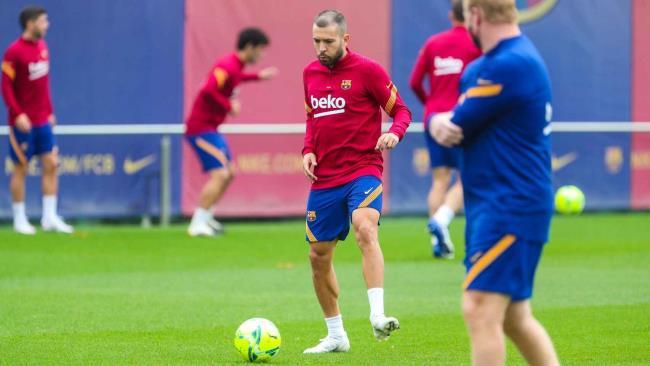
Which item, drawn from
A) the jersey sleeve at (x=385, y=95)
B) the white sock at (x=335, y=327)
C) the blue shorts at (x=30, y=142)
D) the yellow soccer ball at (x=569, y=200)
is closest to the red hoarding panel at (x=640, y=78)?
the yellow soccer ball at (x=569, y=200)

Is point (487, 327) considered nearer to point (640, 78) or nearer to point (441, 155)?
point (441, 155)

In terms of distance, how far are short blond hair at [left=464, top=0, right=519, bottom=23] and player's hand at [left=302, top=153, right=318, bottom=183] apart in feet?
9.36

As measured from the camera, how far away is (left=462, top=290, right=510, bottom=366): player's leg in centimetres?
549

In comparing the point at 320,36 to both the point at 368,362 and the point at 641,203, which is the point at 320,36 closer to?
the point at 368,362

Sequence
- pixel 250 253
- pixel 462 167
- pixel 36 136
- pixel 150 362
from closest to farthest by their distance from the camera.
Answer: pixel 462 167 < pixel 150 362 < pixel 250 253 < pixel 36 136

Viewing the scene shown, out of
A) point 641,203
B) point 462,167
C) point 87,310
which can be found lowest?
point 641,203

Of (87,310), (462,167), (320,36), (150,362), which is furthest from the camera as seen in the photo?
(87,310)

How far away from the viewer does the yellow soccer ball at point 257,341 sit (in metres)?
7.54

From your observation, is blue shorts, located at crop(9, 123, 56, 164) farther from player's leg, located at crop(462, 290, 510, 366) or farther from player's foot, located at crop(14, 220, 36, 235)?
player's leg, located at crop(462, 290, 510, 366)

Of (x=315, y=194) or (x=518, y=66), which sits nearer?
(x=518, y=66)

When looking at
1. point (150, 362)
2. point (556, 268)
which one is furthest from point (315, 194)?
point (556, 268)

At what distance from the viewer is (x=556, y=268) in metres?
13.0

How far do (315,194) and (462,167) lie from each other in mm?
2567

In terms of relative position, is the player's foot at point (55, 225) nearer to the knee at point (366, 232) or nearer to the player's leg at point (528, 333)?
the knee at point (366, 232)
